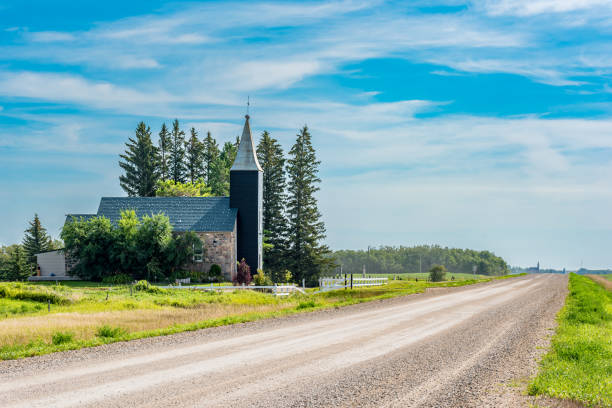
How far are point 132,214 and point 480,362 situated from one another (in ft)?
126

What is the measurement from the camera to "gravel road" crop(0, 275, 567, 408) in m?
8.38

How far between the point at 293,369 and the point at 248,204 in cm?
3895

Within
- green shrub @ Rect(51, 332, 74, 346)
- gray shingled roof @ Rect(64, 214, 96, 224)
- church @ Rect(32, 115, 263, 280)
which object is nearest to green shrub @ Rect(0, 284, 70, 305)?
green shrub @ Rect(51, 332, 74, 346)

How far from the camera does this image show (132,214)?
45.4 metres

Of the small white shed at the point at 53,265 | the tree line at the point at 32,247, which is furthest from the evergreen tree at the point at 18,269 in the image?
the small white shed at the point at 53,265

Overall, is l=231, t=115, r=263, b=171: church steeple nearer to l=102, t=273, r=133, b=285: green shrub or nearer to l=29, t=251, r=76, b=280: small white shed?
l=102, t=273, r=133, b=285: green shrub

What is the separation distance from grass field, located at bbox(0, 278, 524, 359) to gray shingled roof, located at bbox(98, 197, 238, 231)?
1169 centimetres

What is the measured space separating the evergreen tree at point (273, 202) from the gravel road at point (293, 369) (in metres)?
43.9

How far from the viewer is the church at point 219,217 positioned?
45.8 metres

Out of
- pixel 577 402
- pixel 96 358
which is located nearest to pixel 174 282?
pixel 96 358

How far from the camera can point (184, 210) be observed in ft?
158

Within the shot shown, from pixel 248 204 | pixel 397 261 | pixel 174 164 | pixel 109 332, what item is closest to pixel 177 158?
pixel 174 164

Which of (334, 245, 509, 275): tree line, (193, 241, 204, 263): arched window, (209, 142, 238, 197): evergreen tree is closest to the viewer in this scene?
(193, 241, 204, 263): arched window

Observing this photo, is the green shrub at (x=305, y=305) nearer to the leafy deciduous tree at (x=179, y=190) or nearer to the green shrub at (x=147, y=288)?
the green shrub at (x=147, y=288)
